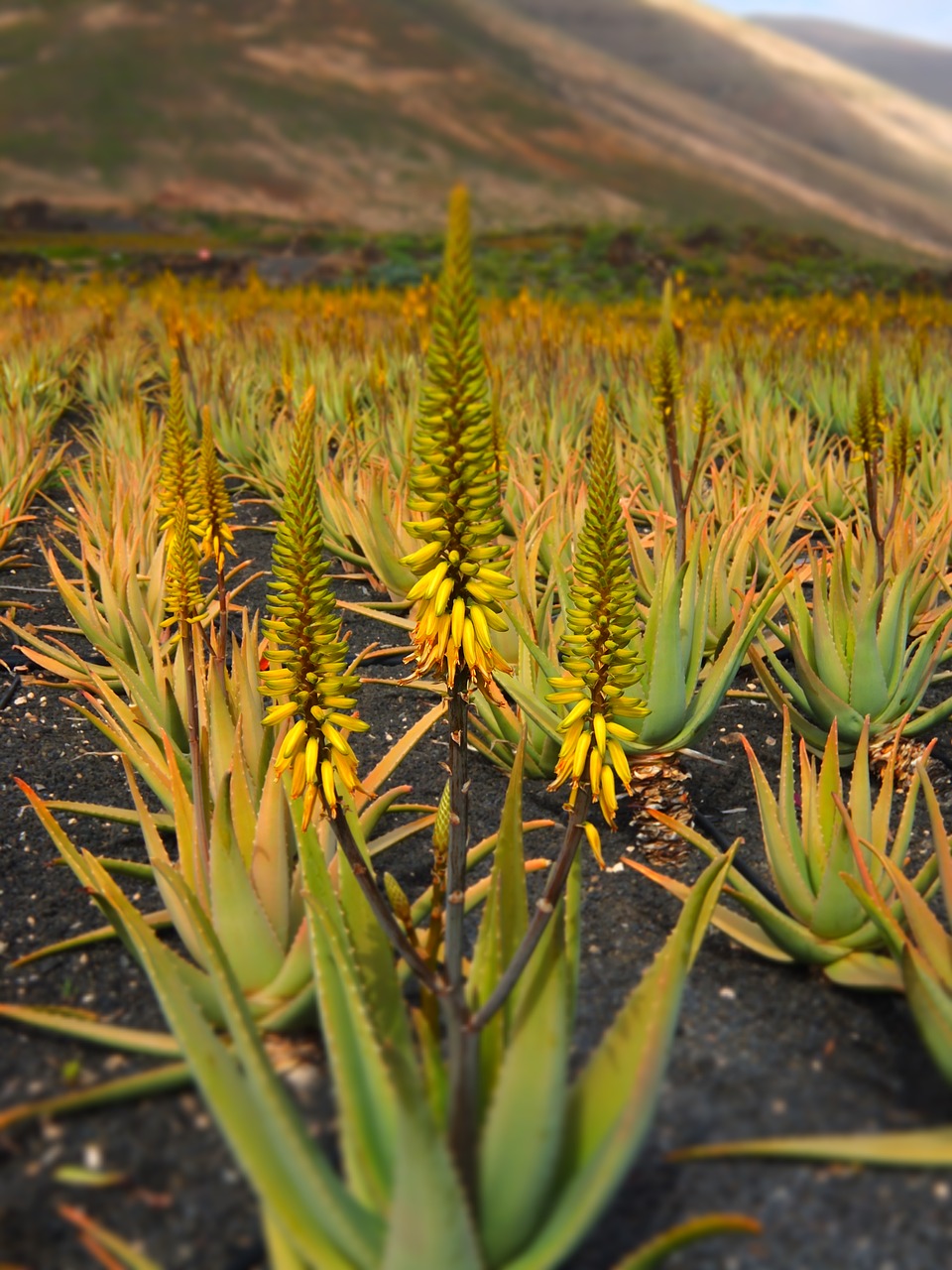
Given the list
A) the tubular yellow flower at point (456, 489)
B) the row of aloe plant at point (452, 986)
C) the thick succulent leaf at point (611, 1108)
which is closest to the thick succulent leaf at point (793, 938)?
the row of aloe plant at point (452, 986)

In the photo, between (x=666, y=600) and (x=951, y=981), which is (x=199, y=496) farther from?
(x=951, y=981)

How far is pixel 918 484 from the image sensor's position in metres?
4.25

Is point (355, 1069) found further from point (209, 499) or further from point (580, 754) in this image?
point (209, 499)

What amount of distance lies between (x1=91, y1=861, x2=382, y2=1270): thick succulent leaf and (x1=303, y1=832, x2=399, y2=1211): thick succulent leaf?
0.16 feet

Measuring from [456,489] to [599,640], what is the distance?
0.88ft

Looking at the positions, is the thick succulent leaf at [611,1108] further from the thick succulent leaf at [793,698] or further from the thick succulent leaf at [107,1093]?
the thick succulent leaf at [793,698]

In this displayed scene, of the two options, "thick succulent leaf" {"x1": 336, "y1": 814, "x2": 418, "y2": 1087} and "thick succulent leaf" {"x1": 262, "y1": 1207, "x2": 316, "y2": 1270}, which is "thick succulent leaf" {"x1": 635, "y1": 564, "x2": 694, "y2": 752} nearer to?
"thick succulent leaf" {"x1": 336, "y1": 814, "x2": 418, "y2": 1087}

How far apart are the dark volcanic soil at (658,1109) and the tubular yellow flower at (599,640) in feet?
1.61

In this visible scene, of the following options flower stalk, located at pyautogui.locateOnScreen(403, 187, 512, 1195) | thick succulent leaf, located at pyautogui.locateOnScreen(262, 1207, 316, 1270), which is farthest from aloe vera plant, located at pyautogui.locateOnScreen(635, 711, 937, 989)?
thick succulent leaf, located at pyautogui.locateOnScreen(262, 1207, 316, 1270)

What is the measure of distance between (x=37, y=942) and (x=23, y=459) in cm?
317

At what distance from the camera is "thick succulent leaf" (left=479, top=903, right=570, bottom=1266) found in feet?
3.88

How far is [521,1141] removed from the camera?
1188 millimetres

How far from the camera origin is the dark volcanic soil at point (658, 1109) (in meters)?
1.25

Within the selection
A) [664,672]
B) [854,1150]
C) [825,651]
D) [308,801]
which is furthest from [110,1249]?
[825,651]
